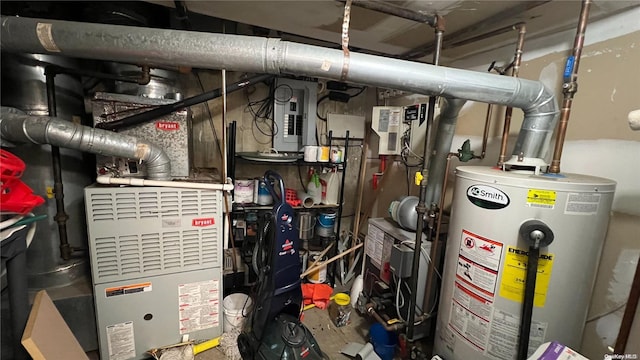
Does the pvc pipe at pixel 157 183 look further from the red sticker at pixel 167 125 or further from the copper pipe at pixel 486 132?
the copper pipe at pixel 486 132

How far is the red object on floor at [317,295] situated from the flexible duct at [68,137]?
1616 mm

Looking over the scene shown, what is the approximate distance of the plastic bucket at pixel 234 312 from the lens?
6.11 feet

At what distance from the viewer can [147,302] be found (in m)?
1.59

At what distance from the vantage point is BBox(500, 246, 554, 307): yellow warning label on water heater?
104 cm

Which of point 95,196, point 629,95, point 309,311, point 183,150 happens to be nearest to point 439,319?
point 309,311

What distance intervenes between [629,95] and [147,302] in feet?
9.17

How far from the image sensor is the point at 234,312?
187 cm

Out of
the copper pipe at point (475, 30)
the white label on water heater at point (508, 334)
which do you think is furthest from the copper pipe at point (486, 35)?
the white label on water heater at point (508, 334)

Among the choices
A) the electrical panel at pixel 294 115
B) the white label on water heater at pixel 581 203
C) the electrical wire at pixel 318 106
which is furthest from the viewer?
the electrical wire at pixel 318 106

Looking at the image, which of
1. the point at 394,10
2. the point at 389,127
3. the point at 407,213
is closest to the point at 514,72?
the point at 394,10

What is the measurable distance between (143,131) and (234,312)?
1.40m

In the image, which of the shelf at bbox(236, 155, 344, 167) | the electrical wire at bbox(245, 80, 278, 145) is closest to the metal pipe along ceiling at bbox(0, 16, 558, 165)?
the shelf at bbox(236, 155, 344, 167)

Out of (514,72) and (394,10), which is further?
(514,72)

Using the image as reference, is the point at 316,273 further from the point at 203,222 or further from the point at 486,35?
the point at 486,35
